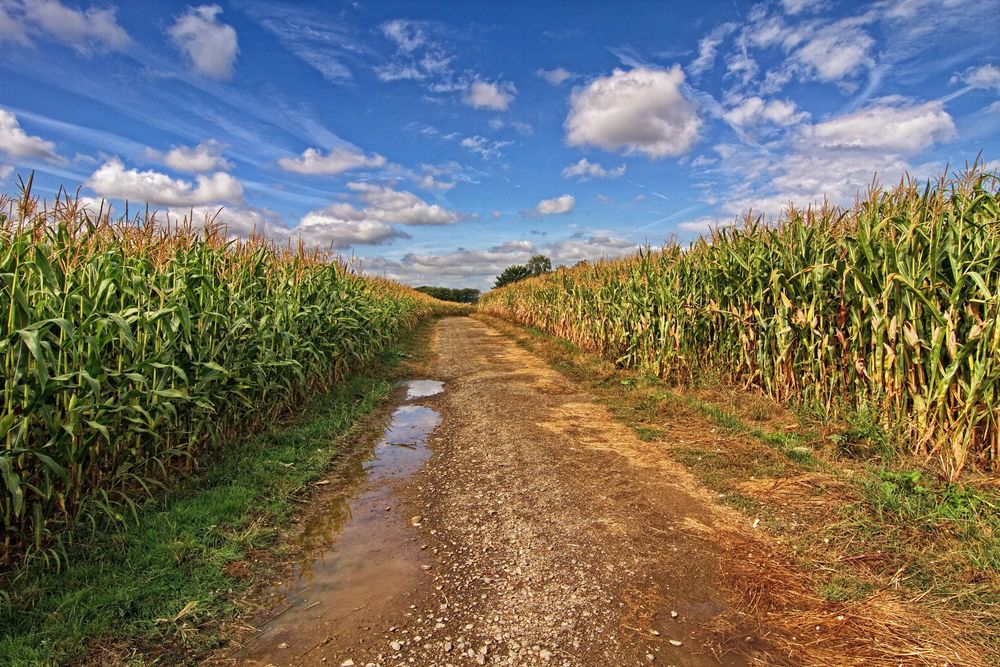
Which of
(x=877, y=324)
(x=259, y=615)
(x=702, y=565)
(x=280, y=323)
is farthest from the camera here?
(x=280, y=323)

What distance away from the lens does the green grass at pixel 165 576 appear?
9.37ft

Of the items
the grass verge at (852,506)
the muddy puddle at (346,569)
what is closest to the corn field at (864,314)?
the grass verge at (852,506)

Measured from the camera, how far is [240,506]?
14.8 feet

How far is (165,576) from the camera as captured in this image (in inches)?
135

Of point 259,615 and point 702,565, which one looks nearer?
point 259,615

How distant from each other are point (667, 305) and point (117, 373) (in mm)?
8447

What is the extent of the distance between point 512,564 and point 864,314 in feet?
16.6

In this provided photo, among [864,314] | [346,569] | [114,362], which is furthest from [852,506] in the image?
[114,362]

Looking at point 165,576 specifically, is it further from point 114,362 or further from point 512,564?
point 512,564

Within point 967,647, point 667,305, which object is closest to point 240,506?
point 967,647

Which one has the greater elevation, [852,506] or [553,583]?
[852,506]

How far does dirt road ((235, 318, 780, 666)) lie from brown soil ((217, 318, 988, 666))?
0.05 ft

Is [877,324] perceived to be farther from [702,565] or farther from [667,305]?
[667,305]

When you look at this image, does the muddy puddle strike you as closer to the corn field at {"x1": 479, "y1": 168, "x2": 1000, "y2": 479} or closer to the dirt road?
the dirt road
